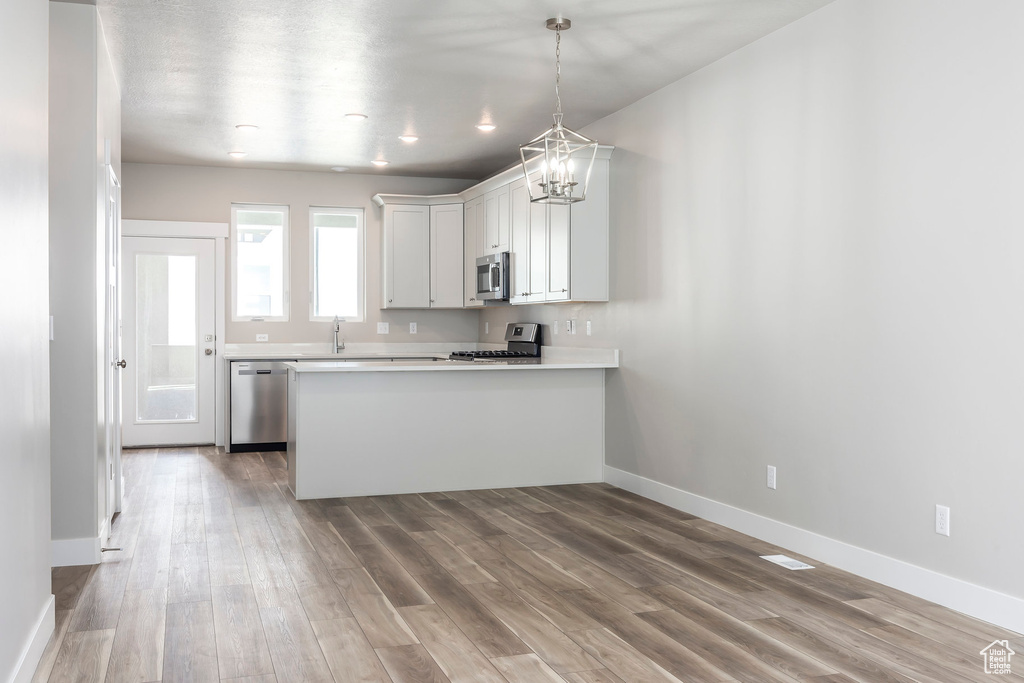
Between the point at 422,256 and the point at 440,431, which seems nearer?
the point at 440,431

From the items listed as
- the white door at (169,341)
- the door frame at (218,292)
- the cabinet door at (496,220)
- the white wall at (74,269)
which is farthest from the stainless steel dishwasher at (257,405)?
the white wall at (74,269)

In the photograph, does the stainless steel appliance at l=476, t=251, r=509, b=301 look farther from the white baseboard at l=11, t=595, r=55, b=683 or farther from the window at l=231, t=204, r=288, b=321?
the white baseboard at l=11, t=595, r=55, b=683

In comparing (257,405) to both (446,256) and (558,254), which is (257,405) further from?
(558,254)

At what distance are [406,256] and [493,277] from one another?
1.38 m

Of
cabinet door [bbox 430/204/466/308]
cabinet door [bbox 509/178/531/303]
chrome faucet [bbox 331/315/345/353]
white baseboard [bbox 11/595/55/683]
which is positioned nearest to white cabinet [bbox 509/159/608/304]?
cabinet door [bbox 509/178/531/303]

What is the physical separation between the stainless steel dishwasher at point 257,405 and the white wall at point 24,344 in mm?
4489

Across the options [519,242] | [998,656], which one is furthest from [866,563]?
[519,242]

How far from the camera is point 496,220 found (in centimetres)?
699

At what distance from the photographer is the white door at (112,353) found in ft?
14.0

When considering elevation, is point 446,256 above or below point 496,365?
above

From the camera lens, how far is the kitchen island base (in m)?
5.18

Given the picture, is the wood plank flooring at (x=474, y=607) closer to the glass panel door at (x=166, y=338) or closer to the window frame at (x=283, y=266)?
the glass panel door at (x=166, y=338)

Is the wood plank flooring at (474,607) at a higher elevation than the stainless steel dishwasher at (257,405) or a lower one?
lower

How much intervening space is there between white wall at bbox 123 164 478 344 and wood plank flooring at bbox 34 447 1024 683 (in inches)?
130
